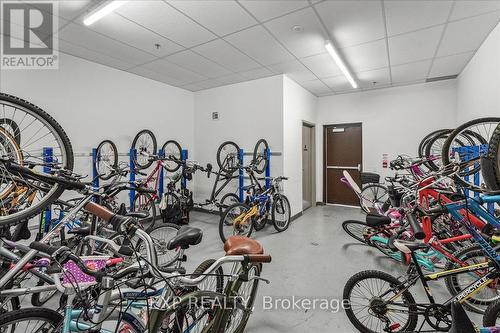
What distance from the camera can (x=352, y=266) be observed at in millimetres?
2840

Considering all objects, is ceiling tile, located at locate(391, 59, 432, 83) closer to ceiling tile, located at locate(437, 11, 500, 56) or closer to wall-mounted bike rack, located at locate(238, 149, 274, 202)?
ceiling tile, located at locate(437, 11, 500, 56)

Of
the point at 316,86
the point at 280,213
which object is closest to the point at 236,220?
the point at 280,213

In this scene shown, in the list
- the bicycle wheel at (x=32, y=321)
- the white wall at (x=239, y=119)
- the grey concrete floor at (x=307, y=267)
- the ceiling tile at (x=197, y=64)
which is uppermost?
the ceiling tile at (x=197, y=64)

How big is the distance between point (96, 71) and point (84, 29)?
1166 mm

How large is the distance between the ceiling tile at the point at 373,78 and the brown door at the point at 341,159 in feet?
3.29

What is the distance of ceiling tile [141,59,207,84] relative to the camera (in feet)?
13.1

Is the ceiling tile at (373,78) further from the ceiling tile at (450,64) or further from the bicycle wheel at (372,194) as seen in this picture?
the bicycle wheel at (372,194)

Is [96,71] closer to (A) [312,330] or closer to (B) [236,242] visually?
(B) [236,242]

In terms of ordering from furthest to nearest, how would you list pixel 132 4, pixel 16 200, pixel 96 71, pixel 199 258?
pixel 96 71
pixel 199 258
pixel 132 4
pixel 16 200

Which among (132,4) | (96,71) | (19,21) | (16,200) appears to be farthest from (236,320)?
(96,71)

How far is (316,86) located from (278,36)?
8.15 ft

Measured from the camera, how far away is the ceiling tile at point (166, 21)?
7.97ft

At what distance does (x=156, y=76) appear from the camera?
15.0 feet

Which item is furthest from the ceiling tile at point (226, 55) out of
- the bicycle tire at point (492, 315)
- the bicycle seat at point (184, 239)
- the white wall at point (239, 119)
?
the bicycle tire at point (492, 315)
